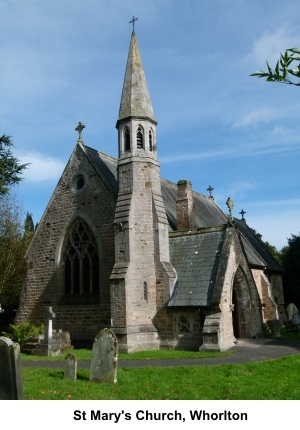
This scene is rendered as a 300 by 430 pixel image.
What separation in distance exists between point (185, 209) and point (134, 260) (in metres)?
5.88

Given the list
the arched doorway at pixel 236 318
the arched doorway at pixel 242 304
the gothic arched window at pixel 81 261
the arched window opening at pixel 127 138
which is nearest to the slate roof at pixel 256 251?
the arched doorway at pixel 236 318

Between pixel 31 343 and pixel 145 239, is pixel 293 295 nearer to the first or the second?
pixel 145 239

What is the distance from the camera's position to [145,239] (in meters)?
17.8

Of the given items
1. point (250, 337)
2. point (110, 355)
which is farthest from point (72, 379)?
point (250, 337)

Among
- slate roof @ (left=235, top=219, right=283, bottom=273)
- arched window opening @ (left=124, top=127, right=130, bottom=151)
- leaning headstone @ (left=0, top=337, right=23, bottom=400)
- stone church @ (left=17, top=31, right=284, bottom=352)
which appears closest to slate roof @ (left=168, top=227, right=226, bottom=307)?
stone church @ (left=17, top=31, right=284, bottom=352)

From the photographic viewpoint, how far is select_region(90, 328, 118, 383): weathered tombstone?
396 inches

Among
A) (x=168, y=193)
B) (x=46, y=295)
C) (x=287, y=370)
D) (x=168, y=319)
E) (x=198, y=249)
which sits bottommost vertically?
(x=287, y=370)

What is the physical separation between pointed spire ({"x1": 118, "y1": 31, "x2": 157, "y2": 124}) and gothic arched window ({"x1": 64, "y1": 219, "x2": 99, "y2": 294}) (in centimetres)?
592

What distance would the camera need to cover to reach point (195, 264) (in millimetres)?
17875

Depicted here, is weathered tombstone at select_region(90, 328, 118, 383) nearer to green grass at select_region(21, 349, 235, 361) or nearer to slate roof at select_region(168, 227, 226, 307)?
green grass at select_region(21, 349, 235, 361)

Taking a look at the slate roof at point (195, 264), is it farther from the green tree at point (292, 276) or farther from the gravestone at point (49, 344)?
the green tree at point (292, 276)

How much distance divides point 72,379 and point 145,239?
8.37 metres
